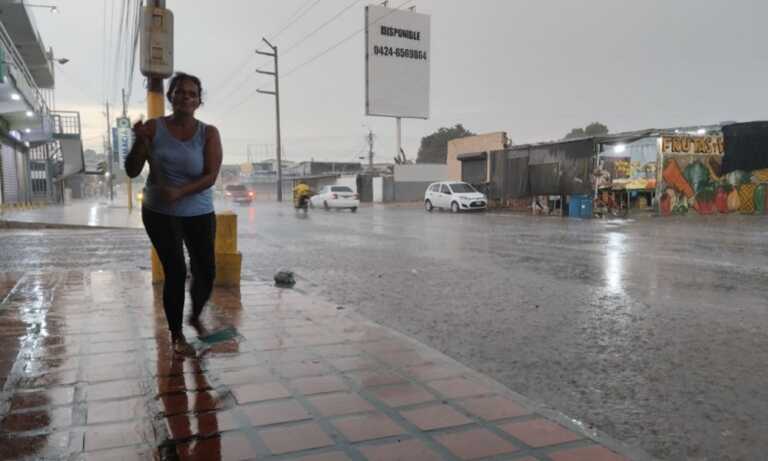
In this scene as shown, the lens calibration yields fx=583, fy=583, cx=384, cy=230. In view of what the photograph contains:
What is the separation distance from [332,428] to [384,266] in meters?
6.14

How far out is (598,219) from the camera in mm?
21578

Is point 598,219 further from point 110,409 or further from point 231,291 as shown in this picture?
point 110,409

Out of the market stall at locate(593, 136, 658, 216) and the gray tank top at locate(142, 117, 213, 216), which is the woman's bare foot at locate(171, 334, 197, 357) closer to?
the gray tank top at locate(142, 117, 213, 216)

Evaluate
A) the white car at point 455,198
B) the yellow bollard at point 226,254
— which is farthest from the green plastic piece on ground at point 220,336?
the white car at point 455,198

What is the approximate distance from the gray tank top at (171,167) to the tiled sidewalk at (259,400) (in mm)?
911

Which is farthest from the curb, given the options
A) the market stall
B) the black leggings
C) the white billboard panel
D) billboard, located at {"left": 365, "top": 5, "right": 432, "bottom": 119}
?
billboard, located at {"left": 365, "top": 5, "right": 432, "bottom": 119}

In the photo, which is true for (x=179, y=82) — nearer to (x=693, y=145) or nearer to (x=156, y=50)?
(x=156, y=50)

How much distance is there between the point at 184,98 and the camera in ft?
11.6

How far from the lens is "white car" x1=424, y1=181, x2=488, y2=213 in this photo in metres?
27.8

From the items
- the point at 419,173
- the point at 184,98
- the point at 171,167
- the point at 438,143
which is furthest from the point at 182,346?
the point at 438,143

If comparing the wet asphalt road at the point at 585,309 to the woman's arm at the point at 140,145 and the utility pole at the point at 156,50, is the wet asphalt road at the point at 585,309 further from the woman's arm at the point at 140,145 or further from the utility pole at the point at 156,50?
the utility pole at the point at 156,50

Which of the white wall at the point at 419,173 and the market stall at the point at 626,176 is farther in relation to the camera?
the white wall at the point at 419,173

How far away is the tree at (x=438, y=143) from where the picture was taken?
253ft

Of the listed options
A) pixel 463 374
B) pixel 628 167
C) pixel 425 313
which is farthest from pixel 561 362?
pixel 628 167
